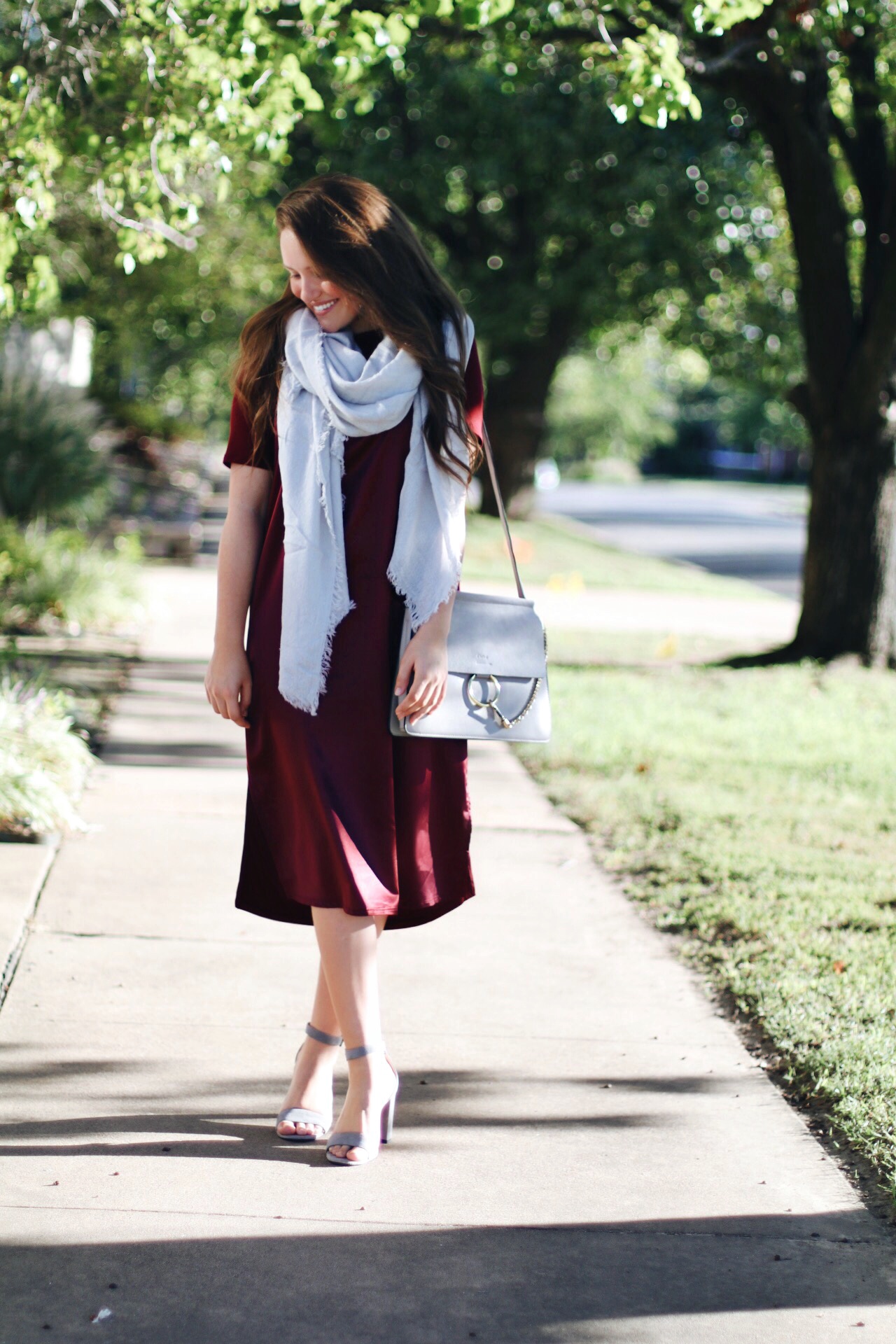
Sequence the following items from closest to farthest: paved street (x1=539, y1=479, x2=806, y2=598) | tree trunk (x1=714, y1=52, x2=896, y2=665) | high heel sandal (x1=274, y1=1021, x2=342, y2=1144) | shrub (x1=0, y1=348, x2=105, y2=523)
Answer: high heel sandal (x1=274, y1=1021, x2=342, y2=1144) < tree trunk (x1=714, y1=52, x2=896, y2=665) < shrub (x1=0, y1=348, x2=105, y2=523) < paved street (x1=539, y1=479, x2=806, y2=598)

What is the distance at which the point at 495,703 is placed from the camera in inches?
120

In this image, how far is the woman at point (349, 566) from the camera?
2881 millimetres

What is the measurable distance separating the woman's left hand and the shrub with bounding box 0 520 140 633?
748 cm

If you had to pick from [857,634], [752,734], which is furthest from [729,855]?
[857,634]

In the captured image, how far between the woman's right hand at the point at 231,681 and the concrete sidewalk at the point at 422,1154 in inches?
37.6

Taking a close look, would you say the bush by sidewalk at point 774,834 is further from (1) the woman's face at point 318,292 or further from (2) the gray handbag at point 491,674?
(1) the woman's face at point 318,292

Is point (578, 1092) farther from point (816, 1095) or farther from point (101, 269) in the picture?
point (101, 269)

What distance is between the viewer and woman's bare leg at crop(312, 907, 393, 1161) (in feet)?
9.88

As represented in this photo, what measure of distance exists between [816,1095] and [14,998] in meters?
2.08

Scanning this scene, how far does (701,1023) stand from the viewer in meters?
4.00

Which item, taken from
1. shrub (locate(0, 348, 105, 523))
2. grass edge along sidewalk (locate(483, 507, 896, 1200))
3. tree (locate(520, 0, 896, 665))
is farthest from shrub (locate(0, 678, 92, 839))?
shrub (locate(0, 348, 105, 523))

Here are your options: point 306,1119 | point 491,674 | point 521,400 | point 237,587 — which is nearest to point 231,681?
point 237,587

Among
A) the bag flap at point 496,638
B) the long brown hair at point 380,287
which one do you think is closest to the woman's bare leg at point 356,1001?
the bag flap at point 496,638

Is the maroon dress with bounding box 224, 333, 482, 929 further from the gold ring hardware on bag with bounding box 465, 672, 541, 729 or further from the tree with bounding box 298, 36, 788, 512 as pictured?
the tree with bounding box 298, 36, 788, 512
